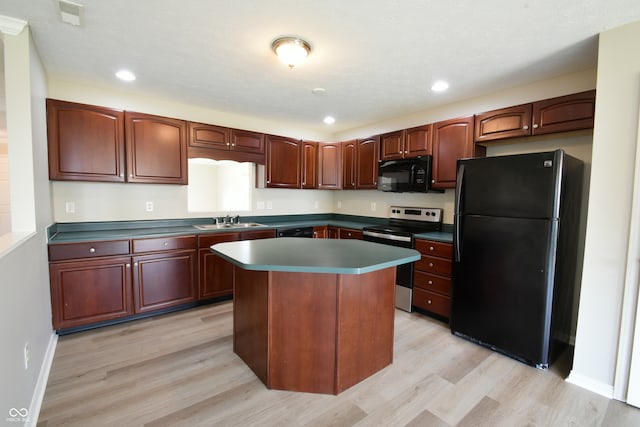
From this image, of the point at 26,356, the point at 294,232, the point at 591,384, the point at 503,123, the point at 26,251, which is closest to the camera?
the point at 26,356

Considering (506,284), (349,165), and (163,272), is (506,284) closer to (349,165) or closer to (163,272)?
(349,165)

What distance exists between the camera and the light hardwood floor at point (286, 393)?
178 centimetres

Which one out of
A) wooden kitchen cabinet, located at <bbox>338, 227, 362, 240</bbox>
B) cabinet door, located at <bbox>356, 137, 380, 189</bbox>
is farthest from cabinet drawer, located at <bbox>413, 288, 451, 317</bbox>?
cabinet door, located at <bbox>356, 137, 380, 189</bbox>

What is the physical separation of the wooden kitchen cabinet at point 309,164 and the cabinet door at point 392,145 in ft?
3.56

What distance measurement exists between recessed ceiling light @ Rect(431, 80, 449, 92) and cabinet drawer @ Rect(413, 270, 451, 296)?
192cm

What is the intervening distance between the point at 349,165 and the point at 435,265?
2046 mm

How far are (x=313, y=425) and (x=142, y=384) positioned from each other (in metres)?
1.23

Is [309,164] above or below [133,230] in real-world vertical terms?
above

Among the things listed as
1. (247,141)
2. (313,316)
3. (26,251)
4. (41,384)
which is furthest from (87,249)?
(313,316)

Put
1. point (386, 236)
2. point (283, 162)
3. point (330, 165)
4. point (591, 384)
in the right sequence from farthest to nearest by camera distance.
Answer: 1. point (330, 165)
2. point (283, 162)
3. point (386, 236)
4. point (591, 384)

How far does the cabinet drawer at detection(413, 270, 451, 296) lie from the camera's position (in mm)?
3084

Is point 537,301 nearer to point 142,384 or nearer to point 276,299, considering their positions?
point 276,299

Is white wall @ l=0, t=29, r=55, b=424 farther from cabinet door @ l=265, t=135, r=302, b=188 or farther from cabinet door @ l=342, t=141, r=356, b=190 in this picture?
cabinet door @ l=342, t=141, r=356, b=190

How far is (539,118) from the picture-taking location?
8.75 feet
